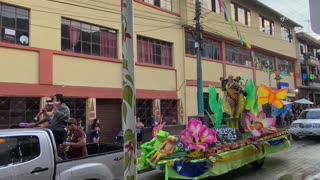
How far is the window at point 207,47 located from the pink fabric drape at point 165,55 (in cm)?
182

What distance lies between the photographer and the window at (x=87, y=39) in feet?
53.1

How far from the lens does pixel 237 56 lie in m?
29.5

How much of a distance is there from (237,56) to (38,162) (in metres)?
25.3

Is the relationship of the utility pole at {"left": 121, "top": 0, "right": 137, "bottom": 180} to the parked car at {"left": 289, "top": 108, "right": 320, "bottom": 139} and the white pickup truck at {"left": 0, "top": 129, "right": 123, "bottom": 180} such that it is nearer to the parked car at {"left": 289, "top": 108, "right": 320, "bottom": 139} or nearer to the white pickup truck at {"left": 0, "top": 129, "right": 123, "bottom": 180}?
the white pickup truck at {"left": 0, "top": 129, "right": 123, "bottom": 180}

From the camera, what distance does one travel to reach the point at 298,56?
137ft

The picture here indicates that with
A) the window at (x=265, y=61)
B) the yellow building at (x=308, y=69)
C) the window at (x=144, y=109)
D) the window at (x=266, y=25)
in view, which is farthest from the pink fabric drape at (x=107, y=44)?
the yellow building at (x=308, y=69)

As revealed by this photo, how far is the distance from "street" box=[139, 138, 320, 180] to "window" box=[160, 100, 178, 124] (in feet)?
25.7

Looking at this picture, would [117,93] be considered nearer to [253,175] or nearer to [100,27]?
[100,27]

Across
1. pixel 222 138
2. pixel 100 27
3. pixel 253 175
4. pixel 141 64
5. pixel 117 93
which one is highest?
pixel 100 27

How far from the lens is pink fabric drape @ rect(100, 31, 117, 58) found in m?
17.8

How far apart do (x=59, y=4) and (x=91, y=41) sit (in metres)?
2.24

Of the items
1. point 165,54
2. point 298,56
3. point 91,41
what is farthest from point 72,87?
point 298,56

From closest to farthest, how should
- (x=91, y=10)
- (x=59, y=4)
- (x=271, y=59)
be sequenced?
(x=59, y=4) → (x=91, y=10) → (x=271, y=59)

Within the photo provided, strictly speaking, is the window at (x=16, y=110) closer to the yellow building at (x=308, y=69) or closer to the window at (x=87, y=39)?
the window at (x=87, y=39)
